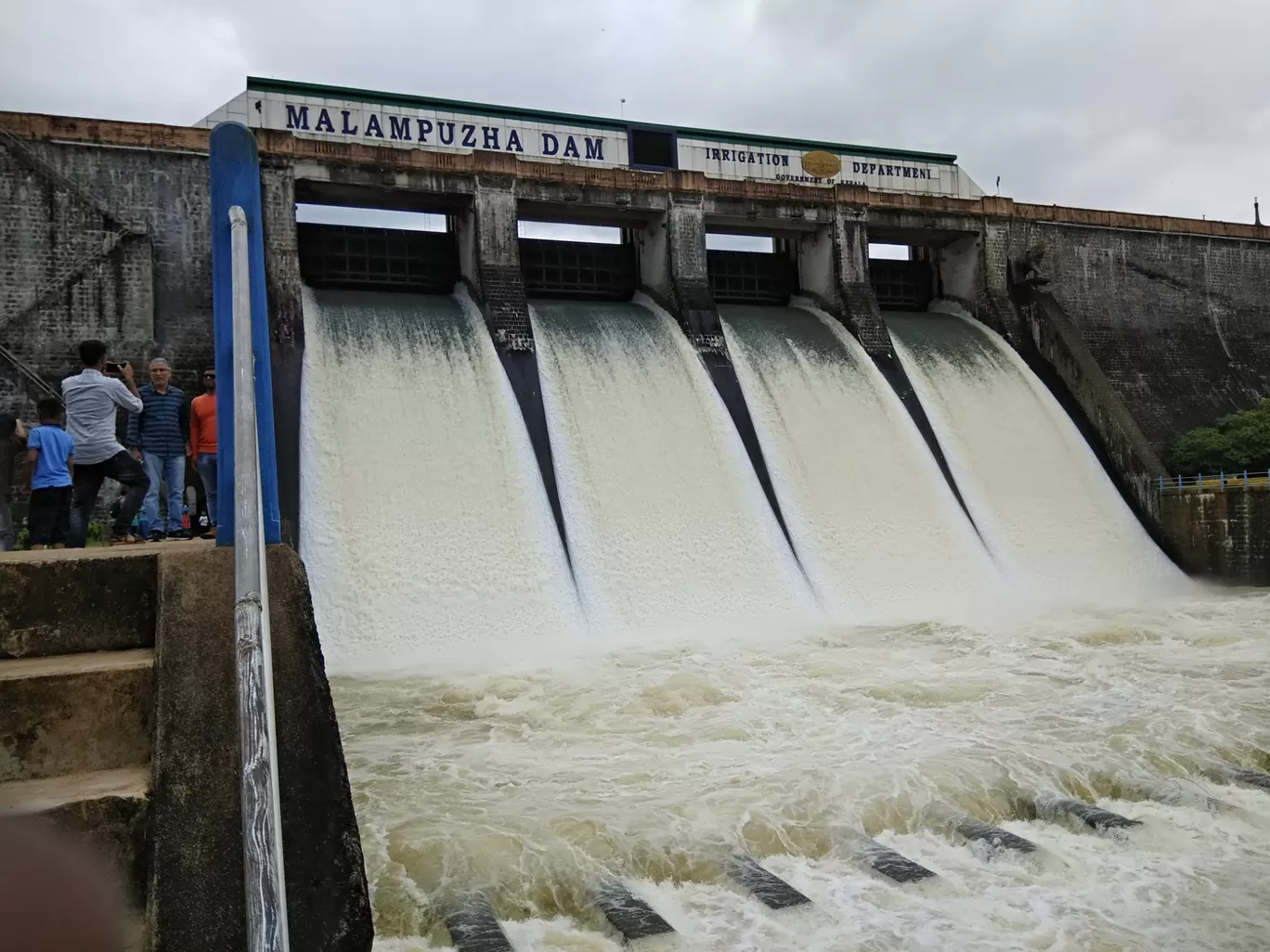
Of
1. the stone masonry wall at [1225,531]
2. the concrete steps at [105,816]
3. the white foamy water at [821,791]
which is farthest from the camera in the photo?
the stone masonry wall at [1225,531]

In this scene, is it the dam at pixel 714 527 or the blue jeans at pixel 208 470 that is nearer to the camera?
the dam at pixel 714 527

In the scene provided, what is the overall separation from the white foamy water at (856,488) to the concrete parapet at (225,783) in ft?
29.0

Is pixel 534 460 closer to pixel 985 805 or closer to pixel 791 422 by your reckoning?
pixel 791 422

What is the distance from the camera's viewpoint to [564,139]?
1611cm

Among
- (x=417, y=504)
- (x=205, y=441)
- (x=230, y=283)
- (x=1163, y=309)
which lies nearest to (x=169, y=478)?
(x=205, y=441)

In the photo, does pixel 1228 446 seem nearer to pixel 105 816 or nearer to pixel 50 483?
pixel 50 483

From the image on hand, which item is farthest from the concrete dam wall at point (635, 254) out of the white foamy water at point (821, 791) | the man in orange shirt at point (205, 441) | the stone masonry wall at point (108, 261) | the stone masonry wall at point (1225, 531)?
the man in orange shirt at point (205, 441)

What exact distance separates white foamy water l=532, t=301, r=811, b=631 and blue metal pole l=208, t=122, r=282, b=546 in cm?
698

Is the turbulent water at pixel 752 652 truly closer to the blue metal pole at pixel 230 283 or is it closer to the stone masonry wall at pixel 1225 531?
the stone masonry wall at pixel 1225 531

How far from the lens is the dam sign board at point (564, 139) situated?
1459 centimetres

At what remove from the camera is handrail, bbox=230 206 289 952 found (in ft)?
5.93

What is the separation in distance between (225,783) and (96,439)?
3117 mm

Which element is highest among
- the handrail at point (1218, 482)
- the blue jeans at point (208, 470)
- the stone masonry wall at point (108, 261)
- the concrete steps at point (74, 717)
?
the stone masonry wall at point (108, 261)

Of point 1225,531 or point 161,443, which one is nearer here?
point 161,443
